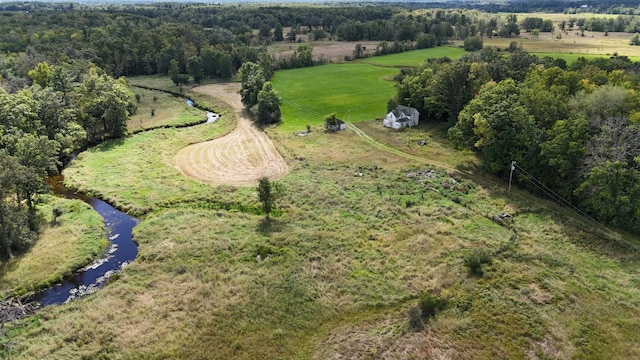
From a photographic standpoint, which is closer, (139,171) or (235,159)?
(139,171)

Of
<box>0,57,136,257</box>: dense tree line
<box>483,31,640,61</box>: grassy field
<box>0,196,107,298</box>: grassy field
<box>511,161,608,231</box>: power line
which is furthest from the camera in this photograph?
<box>483,31,640,61</box>: grassy field

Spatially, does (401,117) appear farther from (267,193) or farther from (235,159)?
(267,193)

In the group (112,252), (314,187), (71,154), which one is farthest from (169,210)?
(71,154)

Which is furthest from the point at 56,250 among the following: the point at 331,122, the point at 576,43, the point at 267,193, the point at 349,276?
the point at 576,43

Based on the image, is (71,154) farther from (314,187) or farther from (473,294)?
(473,294)

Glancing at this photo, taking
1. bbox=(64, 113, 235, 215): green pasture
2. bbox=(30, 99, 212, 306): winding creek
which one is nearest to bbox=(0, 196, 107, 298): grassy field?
bbox=(30, 99, 212, 306): winding creek

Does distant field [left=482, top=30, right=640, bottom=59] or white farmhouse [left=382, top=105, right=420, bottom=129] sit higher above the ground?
distant field [left=482, top=30, right=640, bottom=59]

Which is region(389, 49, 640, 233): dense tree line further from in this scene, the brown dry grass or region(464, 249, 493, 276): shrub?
the brown dry grass
